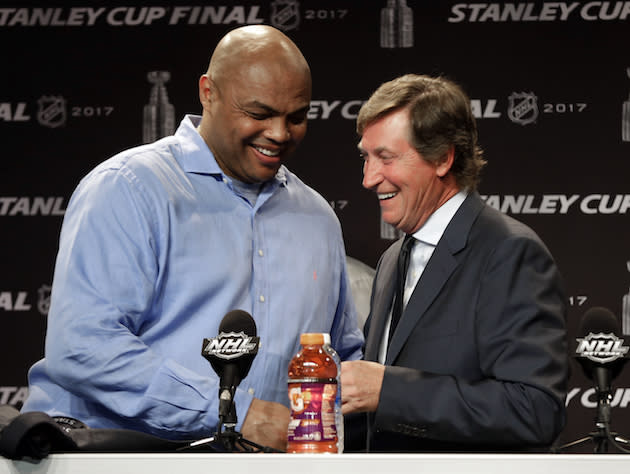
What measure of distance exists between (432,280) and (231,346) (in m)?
0.65

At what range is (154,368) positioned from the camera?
2066mm

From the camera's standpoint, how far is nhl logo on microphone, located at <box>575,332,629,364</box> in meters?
1.84

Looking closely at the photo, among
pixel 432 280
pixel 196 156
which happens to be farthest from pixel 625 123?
pixel 196 156

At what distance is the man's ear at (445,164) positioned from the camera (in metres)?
2.39

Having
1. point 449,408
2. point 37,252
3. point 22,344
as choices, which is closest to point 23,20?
point 37,252

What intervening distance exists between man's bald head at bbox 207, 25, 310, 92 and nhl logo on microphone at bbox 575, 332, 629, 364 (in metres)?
0.96

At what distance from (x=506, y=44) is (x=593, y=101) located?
1.39ft

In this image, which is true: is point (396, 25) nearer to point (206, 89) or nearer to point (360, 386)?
point (206, 89)

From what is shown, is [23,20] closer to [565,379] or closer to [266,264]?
[266,264]

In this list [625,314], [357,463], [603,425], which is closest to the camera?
[357,463]

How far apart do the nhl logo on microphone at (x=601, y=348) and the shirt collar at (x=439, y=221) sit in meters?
0.57

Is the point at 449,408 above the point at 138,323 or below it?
below

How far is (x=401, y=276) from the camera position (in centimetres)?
238

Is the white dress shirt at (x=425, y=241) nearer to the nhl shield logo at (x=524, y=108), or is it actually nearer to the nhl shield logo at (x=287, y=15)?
the nhl shield logo at (x=524, y=108)
